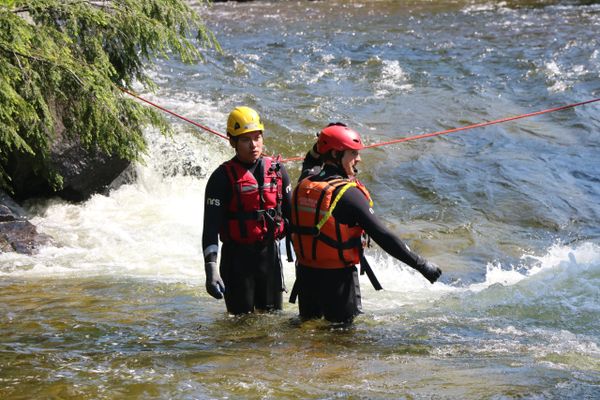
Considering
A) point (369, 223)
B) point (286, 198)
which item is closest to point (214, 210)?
point (286, 198)

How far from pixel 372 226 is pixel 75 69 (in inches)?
174

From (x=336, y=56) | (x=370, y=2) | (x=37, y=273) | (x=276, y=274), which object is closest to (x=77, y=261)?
(x=37, y=273)

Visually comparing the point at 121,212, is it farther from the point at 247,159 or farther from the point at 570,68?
the point at 570,68

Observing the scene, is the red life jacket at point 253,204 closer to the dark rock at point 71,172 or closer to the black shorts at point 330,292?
the black shorts at point 330,292

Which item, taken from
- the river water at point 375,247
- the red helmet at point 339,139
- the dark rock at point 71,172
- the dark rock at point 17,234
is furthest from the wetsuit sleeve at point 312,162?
the dark rock at point 71,172

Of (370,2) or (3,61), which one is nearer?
(3,61)

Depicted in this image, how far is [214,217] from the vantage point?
6.42 m

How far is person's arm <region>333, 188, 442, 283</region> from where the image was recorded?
6.07m

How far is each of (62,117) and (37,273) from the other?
6.44 feet

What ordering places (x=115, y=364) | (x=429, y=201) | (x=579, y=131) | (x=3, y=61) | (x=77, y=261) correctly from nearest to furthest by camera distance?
(x=115, y=364) → (x=3, y=61) → (x=77, y=261) → (x=429, y=201) → (x=579, y=131)

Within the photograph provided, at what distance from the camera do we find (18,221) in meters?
9.93

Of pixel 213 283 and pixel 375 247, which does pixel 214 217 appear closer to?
pixel 213 283

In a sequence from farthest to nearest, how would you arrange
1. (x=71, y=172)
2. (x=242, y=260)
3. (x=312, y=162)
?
(x=71, y=172)
(x=312, y=162)
(x=242, y=260)

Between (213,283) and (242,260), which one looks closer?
(213,283)
